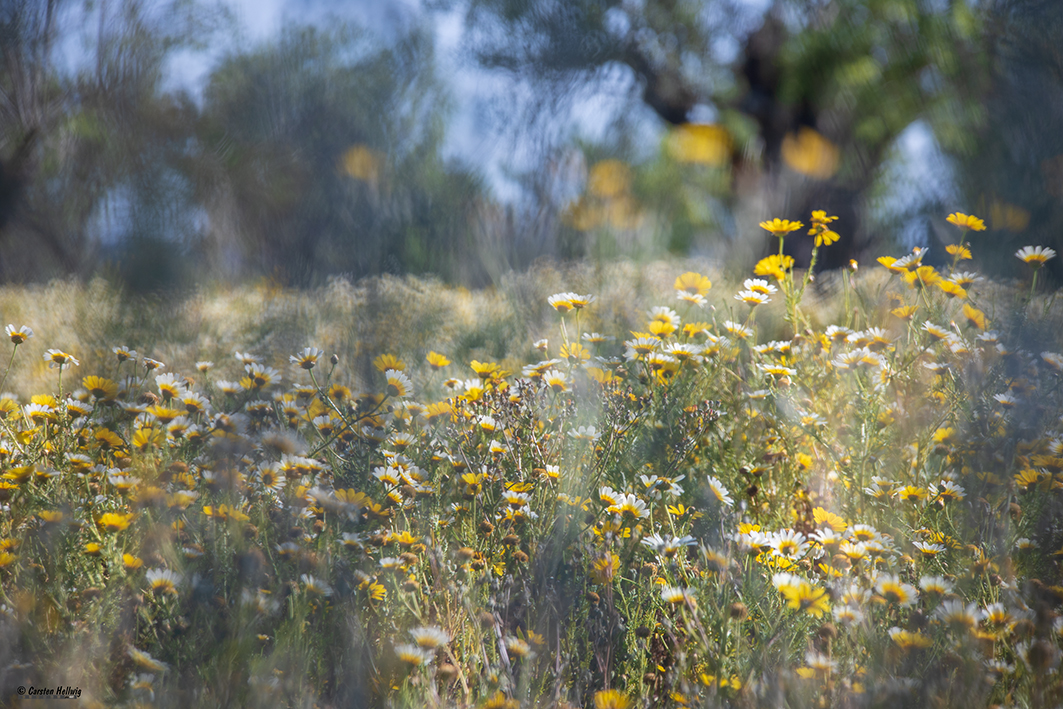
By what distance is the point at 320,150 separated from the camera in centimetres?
284

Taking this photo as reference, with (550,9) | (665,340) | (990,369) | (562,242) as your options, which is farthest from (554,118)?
(990,369)

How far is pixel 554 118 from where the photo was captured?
168 inches

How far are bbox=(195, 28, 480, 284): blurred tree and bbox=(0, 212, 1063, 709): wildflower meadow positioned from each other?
703 mm

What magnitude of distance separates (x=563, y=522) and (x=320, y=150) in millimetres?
2106

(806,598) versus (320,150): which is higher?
(320,150)

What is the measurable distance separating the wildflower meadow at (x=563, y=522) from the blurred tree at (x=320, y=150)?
2.31 ft

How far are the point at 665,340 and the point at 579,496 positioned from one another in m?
0.60

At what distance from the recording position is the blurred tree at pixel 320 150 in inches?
106

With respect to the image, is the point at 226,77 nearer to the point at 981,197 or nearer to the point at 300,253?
the point at 300,253

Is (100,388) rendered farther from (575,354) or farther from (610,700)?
(610,700)

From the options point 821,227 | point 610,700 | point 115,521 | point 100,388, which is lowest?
point 610,700

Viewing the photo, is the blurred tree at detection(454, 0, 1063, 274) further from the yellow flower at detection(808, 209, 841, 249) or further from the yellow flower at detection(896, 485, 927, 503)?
the yellow flower at detection(896, 485, 927, 503)
